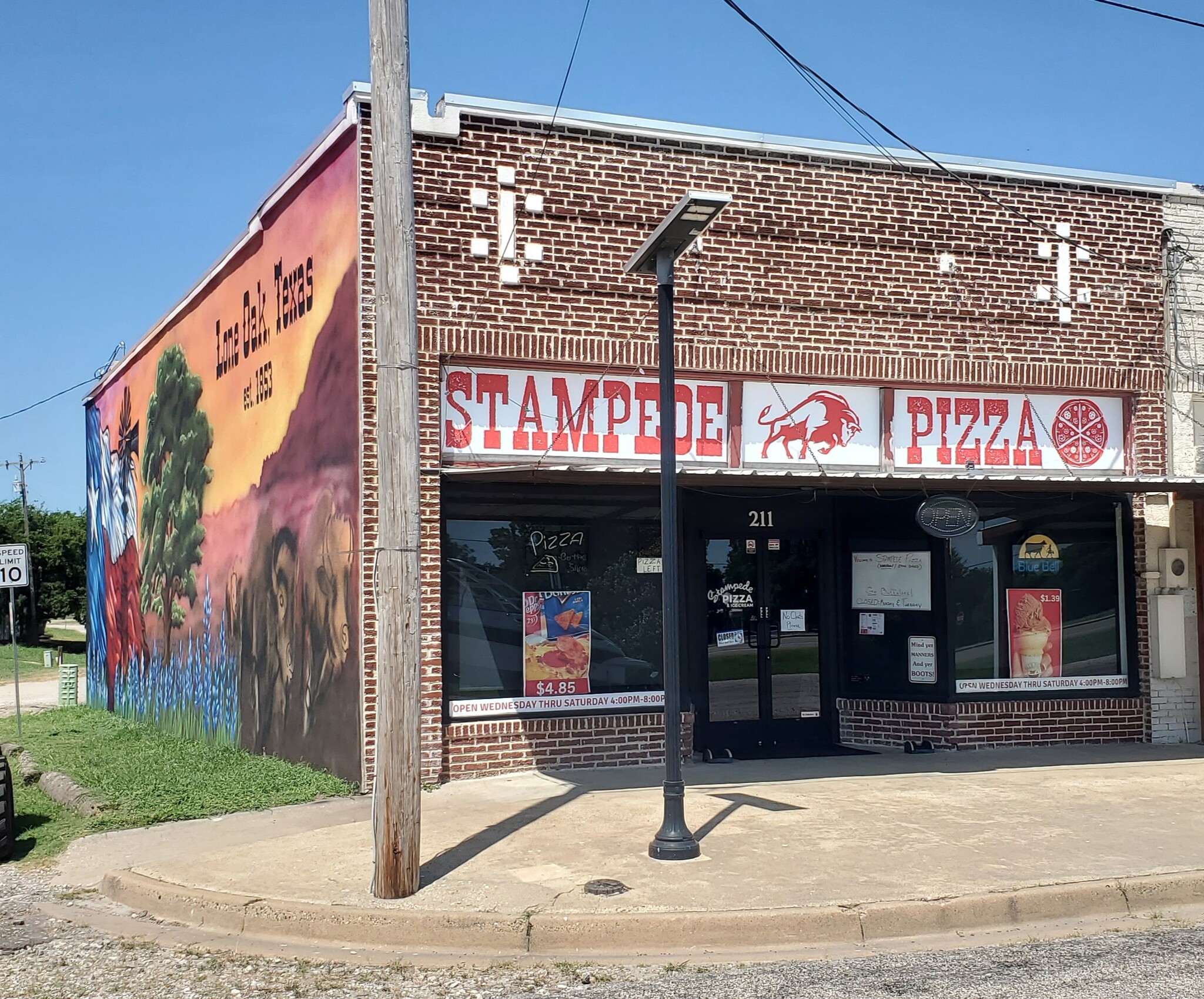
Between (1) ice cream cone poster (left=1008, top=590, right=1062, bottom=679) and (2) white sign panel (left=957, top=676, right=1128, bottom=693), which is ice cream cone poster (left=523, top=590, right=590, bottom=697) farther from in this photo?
(1) ice cream cone poster (left=1008, top=590, right=1062, bottom=679)

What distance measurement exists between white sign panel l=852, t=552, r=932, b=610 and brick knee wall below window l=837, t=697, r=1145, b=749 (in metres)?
1.03

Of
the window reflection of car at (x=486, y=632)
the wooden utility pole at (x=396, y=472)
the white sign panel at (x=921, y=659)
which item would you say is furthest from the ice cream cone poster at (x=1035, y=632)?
the wooden utility pole at (x=396, y=472)

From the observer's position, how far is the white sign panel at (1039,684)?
1278 cm

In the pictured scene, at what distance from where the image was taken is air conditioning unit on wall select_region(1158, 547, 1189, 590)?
1317 centimetres

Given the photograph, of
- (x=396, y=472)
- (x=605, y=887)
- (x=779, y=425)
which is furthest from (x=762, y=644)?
(x=396, y=472)

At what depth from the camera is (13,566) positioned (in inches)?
728

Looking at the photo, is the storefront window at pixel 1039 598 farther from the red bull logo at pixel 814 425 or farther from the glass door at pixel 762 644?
the red bull logo at pixel 814 425

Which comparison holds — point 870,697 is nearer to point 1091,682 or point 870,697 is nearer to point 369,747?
point 1091,682

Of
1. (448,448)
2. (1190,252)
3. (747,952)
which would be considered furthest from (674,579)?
(1190,252)

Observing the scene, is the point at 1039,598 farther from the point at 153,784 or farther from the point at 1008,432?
the point at 153,784

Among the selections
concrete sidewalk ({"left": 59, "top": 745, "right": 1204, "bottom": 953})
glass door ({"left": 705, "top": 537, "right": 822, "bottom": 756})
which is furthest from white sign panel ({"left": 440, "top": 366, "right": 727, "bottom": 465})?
concrete sidewalk ({"left": 59, "top": 745, "right": 1204, "bottom": 953})

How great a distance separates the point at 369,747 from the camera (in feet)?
35.1

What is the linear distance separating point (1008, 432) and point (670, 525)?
6320 millimetres

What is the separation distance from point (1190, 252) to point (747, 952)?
10626mm
